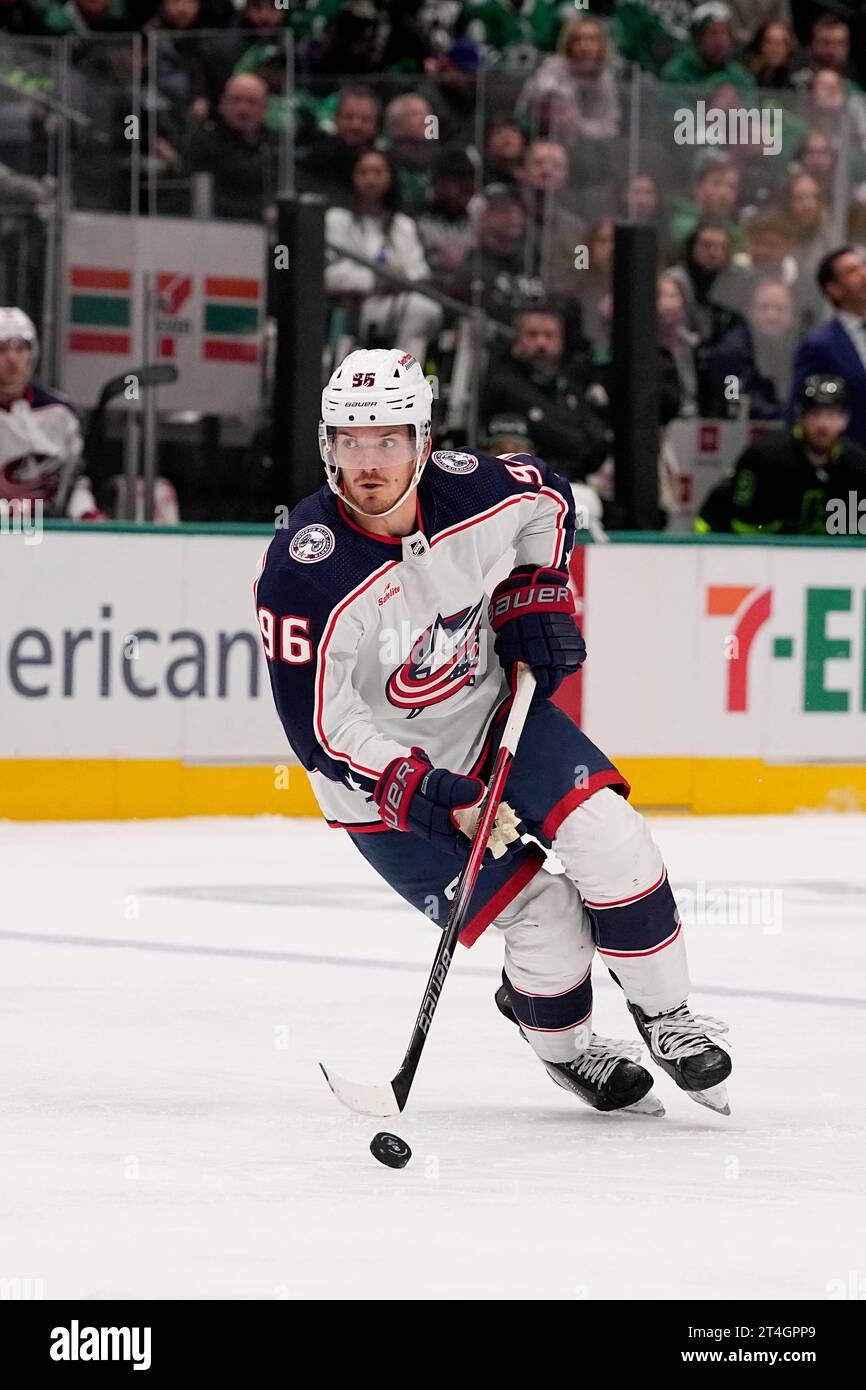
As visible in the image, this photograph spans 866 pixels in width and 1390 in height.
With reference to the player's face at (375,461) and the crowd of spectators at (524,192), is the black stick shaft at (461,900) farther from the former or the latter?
the crowd of spectators at (524,192)

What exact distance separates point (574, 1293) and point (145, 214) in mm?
5897

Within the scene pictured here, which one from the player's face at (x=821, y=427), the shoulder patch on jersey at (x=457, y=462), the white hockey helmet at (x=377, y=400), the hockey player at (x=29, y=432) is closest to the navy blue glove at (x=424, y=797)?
the white hockey helmet at (x=377, y=400)

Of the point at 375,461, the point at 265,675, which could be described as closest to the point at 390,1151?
the point at 375,461

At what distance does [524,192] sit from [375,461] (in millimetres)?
4932

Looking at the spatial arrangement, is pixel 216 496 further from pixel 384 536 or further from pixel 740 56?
pixel 384 536

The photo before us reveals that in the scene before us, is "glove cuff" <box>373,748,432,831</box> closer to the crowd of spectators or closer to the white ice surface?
the white ice surface

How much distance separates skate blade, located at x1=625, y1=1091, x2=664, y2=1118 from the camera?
3.97 metres

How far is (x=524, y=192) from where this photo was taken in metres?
8.45

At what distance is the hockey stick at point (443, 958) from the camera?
12.3ft

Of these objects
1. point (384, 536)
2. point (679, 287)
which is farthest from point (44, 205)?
point (384, 536)

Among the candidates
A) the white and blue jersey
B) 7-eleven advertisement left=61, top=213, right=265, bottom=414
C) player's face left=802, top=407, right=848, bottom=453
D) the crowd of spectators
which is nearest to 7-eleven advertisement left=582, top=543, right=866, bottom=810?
player's face left=802, top=407, right=848, bottom=453

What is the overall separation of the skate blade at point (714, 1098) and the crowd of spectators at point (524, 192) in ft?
15.6

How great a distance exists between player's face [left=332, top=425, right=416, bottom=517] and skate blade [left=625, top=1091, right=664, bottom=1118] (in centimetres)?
105

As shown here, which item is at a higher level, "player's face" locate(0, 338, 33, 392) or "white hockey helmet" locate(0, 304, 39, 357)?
"white hockey helmet" locate(0, 304, 39, 357)
